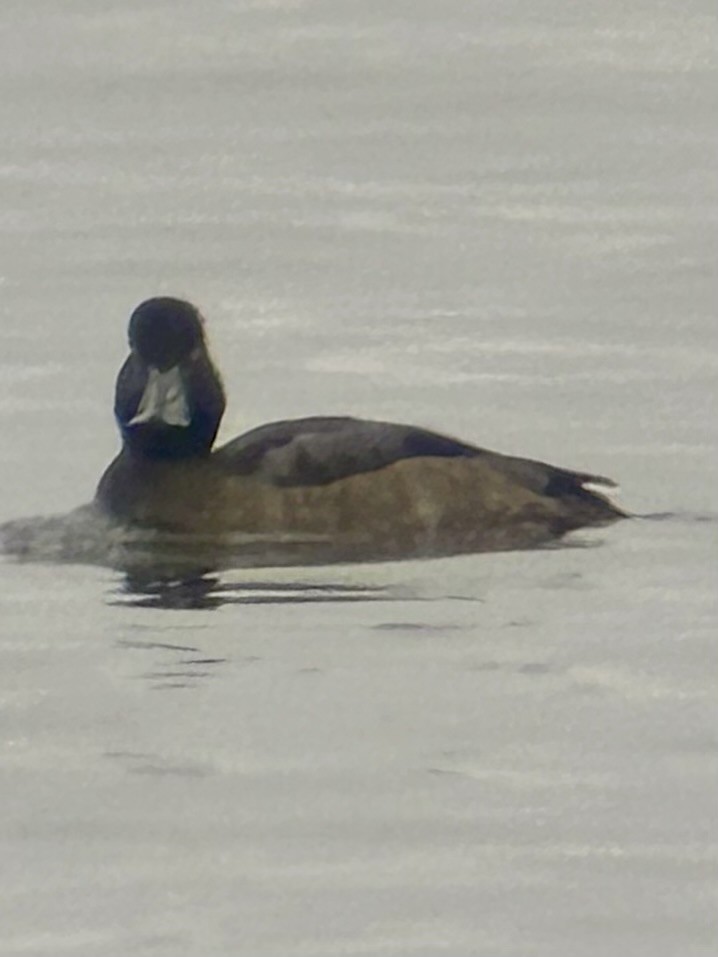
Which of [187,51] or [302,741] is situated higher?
[187,51]

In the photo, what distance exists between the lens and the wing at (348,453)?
3.94 metres

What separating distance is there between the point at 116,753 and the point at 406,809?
1.29ft

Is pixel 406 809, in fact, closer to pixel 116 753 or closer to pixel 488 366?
pixel 116 753

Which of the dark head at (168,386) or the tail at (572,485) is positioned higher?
the dark head at (168,386)

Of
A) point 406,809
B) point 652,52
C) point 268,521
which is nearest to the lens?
point 406,809

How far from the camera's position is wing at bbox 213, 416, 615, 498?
12.9ft

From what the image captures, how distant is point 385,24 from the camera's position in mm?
3891

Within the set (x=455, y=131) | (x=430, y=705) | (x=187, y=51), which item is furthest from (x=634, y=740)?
(x=187, y=51)

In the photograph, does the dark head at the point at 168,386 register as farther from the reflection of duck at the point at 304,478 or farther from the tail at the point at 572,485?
the tail at the point at 572,485

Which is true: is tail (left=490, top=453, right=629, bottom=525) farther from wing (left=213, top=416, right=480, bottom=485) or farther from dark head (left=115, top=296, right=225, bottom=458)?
dark head (left=115, top=296, right=225, bottom=458)

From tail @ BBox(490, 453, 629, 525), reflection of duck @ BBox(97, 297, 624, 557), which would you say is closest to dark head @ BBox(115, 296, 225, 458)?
reflection of duck @ BBox(97, 297, 624, 557)

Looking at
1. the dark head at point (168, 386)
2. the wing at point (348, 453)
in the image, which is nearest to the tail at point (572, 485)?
the wing at point (348, 453)

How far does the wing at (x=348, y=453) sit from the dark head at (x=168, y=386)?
9cm

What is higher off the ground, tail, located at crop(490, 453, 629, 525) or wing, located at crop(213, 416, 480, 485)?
wing, located at crop(213, 416, 480, 485)
